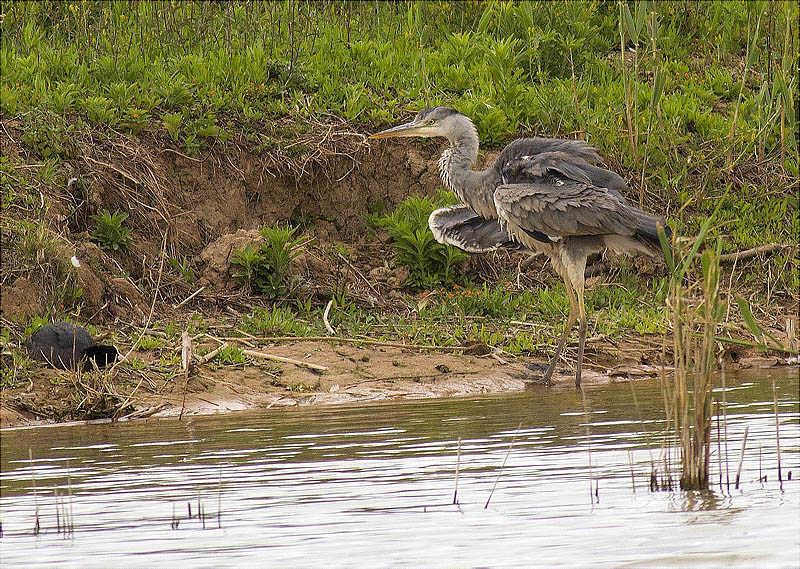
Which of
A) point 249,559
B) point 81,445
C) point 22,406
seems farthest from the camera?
point 22,406

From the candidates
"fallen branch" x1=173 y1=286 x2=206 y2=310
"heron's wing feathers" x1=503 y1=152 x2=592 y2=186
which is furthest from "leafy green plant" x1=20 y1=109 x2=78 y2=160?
"heron's wing feathers" x1=503 y1=152 x2=592 y2=186

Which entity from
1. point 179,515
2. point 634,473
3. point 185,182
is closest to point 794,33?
point 185,182

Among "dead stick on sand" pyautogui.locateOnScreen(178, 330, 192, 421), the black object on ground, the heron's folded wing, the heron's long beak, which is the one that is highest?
the heron's long beak

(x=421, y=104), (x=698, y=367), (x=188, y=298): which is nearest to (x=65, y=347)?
(x=188, y=298)

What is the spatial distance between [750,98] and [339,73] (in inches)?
169

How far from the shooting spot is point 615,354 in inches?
390

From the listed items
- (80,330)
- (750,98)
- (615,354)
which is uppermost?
(750,98)

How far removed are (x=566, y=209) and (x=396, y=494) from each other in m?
4.49

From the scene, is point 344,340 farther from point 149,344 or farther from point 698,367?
point 698,367

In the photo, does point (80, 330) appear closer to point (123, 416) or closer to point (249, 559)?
point (123, 416)

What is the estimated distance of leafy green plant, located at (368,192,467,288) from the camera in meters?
11.1

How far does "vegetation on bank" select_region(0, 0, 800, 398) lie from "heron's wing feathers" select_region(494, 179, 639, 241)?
1.09 meters

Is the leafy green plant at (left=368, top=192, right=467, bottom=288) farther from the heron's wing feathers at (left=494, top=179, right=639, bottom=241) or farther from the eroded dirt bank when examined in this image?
the heron's wing feathers at (left=494, top=179, right=639, bottom=241)

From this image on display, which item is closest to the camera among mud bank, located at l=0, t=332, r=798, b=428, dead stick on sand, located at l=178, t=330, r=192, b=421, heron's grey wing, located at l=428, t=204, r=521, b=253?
mud bank, located at l=0, t=332, r=798, b=428
